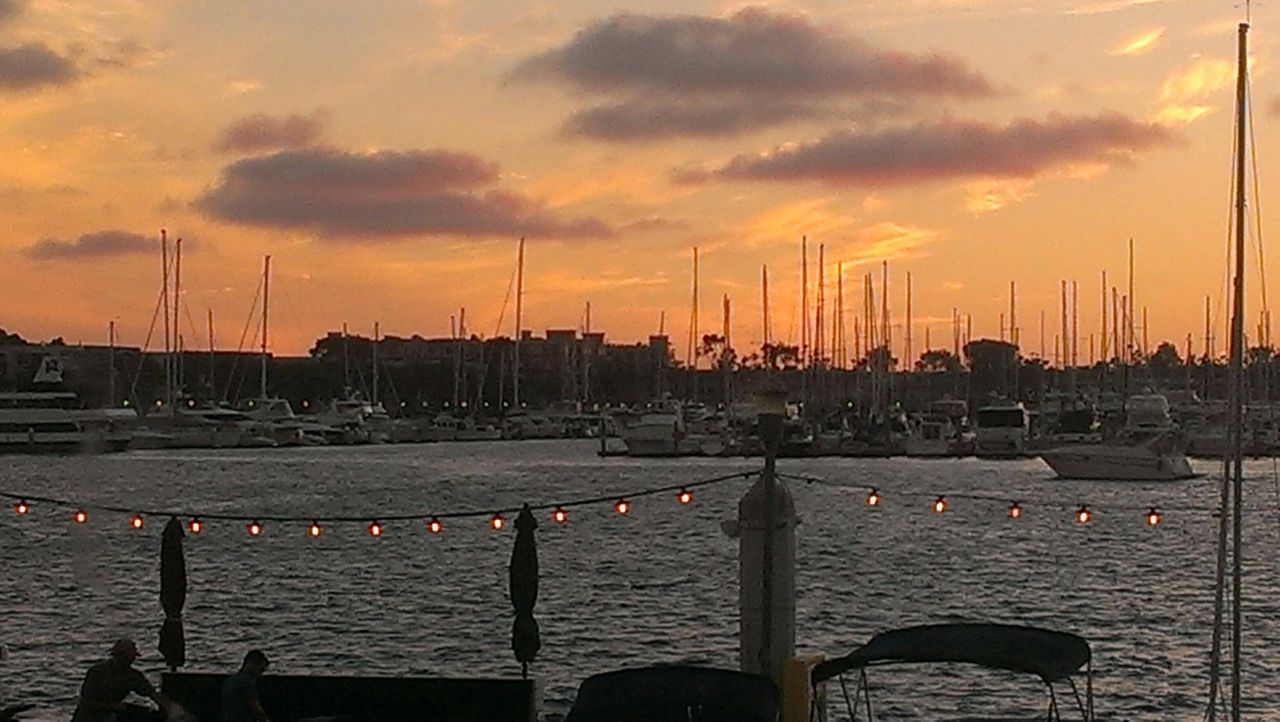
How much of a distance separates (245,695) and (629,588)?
38952 millimetres

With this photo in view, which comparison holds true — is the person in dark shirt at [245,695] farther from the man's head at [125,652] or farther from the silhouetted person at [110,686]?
the man's head at [125,652]

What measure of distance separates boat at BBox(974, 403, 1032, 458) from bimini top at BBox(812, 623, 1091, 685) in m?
124

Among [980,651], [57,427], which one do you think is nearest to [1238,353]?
[980,651]

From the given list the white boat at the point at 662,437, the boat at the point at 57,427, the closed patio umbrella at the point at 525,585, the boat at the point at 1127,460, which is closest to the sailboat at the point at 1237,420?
the closed patio umbrella at the point at 525,585

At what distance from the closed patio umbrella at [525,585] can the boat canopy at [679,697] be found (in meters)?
4.32

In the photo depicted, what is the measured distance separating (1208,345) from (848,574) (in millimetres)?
38393

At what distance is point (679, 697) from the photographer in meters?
17.2

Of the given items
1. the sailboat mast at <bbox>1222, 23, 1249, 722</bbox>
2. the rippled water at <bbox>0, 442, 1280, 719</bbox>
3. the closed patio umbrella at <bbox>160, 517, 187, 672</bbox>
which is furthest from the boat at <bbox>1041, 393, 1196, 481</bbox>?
the closed patio umbrella at <bbox>160, 517, 187, 672</bbox>

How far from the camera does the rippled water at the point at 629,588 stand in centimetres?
3953

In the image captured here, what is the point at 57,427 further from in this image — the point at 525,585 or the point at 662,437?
the point at 525,585

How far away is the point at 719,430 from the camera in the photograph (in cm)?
15562

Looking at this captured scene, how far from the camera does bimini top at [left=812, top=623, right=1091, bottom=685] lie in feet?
55.0

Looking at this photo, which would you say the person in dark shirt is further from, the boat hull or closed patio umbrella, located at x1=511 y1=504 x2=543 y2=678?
the boat hull

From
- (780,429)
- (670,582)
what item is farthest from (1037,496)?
(780,429)
